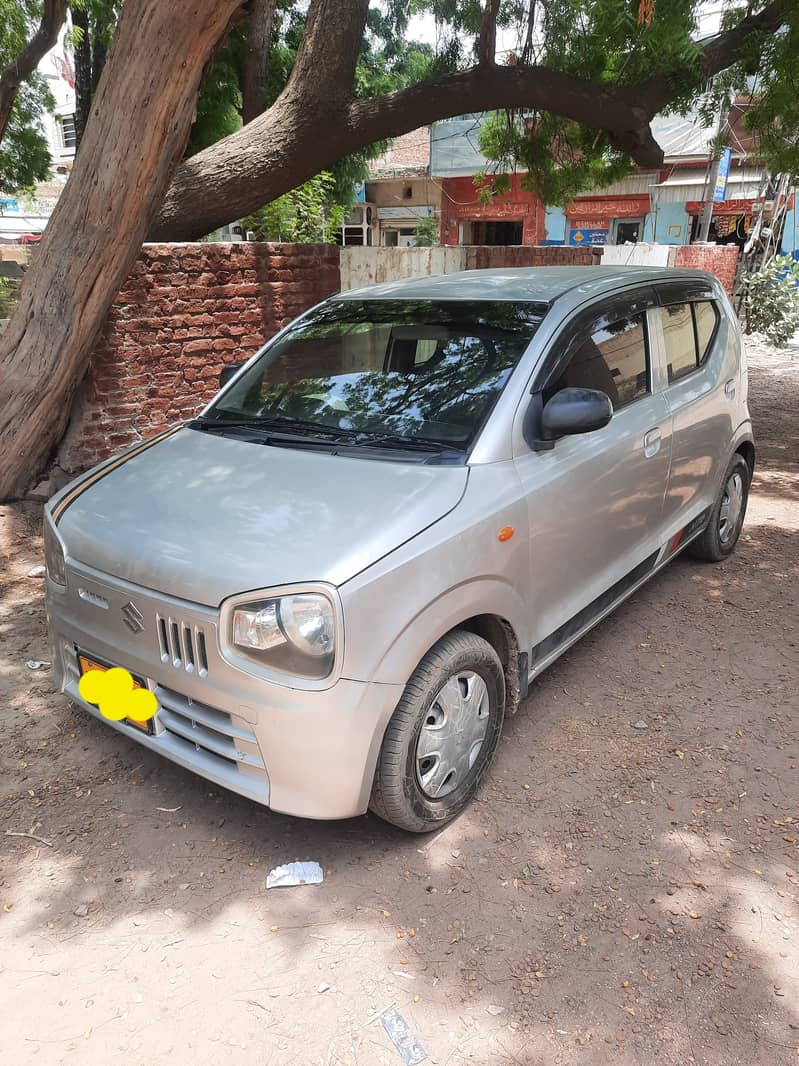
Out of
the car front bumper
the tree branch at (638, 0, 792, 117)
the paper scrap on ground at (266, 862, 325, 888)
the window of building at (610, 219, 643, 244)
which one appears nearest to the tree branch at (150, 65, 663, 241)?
the tree branch at (638, 0, 792, 117)

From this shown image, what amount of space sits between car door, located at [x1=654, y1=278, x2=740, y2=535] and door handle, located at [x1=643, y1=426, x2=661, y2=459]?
21 cm

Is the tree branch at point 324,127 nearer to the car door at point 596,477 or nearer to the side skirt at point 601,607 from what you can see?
the car door at point 596,477

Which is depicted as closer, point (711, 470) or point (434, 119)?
point (711, 470)

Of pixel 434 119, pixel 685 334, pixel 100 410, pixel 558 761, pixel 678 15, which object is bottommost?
pixel 558 761

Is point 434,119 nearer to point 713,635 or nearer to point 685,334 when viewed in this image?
point 685,334

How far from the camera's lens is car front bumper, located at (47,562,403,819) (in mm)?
2514

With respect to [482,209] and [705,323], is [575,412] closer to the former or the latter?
[705,323]

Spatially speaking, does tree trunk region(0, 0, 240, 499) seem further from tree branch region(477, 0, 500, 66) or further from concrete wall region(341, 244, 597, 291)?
concrete wall region(341, 244, 597, 291)

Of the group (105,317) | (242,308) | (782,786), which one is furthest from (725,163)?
(782,786)

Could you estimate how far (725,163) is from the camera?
18.4 metres

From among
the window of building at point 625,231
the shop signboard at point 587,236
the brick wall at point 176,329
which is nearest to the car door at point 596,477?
the brick wall at point 176,329

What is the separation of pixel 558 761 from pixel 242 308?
5.04 meters

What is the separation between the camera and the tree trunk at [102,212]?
16.2ft

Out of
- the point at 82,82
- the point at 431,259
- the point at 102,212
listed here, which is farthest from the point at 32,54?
the point at 102,212
